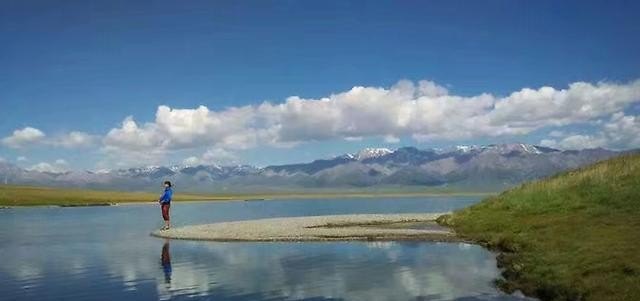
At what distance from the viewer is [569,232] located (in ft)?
130

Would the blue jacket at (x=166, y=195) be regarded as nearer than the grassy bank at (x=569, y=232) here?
No

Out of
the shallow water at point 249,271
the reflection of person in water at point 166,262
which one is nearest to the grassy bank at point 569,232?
the shallow water at point 249,271

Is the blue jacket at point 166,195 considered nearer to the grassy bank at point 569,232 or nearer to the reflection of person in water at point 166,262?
the reflection of person in water at point 166,262

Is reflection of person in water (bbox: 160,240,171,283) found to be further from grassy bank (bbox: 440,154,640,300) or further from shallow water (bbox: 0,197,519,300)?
grassy bank (bbox: 440,154,640,300)

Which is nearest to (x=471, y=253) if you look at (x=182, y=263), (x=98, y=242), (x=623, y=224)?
(x=623, y=224)

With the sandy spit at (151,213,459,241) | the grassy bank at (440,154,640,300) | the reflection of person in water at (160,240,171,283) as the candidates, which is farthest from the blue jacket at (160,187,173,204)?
the grassy bank at (440,154,640,300)

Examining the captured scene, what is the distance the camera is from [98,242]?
5584 cm

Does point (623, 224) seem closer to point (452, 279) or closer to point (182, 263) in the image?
point (452, 279)

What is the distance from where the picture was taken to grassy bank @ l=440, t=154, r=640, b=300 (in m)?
26.4

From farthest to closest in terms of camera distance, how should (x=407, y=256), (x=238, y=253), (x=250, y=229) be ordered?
(x=250, y=229)
(x=238, y=253)
(x=407, y=256)

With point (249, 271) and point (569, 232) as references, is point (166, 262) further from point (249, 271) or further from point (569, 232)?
point (569, 232)

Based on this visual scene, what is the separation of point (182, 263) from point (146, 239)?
1937 centimetres

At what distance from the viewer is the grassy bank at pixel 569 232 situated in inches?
1040

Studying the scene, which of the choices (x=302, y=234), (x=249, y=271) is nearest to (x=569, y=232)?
(x=249, y=271)
